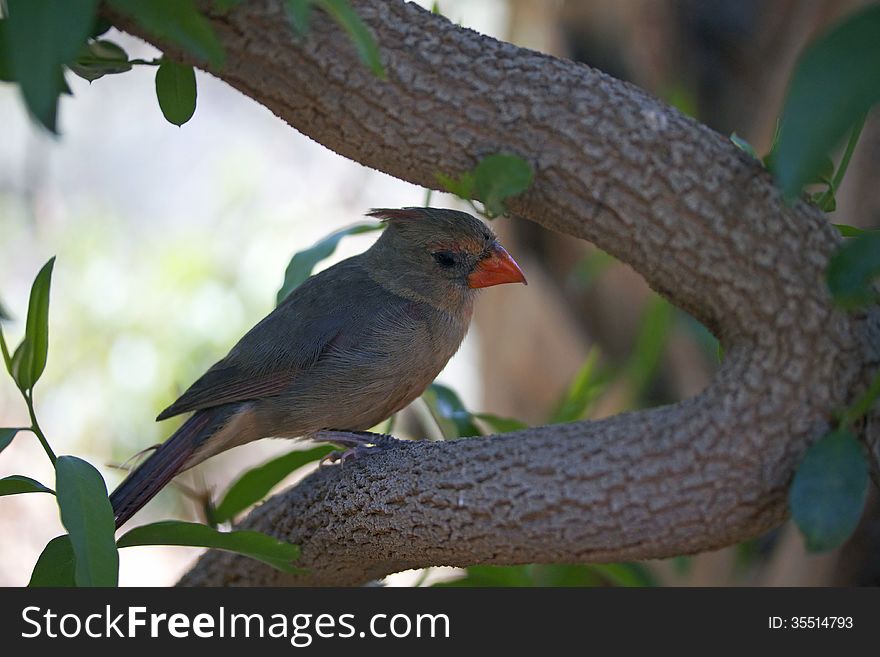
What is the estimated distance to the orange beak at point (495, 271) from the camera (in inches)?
125

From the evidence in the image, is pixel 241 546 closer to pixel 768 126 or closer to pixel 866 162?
pixel 866 162

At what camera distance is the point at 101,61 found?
77.3 inches

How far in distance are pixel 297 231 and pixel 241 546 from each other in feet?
18.0

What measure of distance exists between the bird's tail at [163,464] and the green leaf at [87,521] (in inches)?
28.4

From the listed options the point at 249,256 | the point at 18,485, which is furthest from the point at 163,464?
the point at 249,256

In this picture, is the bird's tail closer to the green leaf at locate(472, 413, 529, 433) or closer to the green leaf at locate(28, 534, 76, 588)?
the green leaf at locate(28, 534, 76, 588)

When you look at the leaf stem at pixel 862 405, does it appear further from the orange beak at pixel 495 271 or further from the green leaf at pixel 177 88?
the orange beak at pixel 495 271

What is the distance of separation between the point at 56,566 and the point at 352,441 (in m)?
0.92

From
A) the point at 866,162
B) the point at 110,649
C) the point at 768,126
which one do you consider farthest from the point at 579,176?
the point at 768,126

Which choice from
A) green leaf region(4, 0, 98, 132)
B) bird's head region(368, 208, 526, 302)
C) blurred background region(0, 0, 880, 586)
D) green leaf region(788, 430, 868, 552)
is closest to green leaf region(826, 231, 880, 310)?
green leaf region(788, 430, 868, 552)

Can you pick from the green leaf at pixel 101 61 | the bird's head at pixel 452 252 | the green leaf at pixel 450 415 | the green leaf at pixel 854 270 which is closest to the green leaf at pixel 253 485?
the green leaf at pixel 450 415

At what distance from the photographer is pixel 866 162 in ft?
13.1

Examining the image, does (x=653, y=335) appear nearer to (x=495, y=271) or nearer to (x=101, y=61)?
(x=495, y=271)

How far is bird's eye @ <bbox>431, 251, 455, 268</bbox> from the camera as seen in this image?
128 inches
